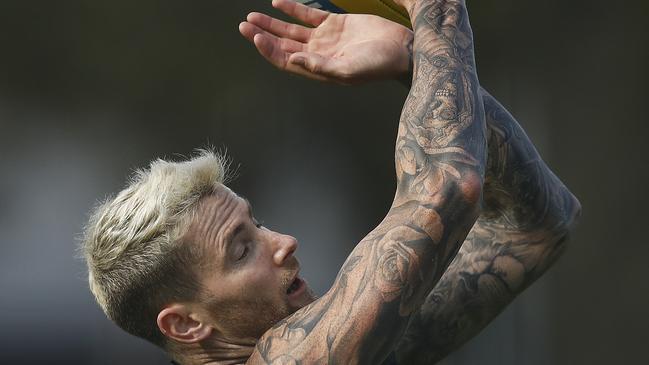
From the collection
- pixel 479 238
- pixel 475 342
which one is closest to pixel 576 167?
pixel 475 342

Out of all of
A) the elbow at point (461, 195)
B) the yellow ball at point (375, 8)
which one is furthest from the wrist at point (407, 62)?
the elbow at point (461, 195)

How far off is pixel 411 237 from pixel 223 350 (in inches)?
21.8

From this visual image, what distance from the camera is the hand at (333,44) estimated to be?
2.04 meters

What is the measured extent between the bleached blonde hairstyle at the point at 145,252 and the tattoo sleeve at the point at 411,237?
0.27 meters

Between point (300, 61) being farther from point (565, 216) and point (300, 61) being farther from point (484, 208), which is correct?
point (565, 216)

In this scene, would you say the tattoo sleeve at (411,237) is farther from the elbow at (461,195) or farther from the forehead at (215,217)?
the forehead at (215,217)

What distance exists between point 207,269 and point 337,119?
4.09 meters

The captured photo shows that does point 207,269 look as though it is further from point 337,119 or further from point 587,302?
point 337,119

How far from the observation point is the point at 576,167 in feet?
16.1

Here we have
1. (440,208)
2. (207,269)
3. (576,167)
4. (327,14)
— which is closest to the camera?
(440,208)

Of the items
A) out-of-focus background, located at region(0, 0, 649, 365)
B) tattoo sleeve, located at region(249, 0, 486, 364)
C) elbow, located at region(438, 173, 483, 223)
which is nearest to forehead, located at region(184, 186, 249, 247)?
tattoo sleeve, located at region(249, 0, 486, 364)

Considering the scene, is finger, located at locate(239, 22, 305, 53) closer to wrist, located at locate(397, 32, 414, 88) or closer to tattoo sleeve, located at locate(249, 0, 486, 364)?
wrist, located at locate(397, 32, 414, 88)

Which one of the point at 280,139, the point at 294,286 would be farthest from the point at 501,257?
the point at 280,139

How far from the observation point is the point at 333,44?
2139 mm
